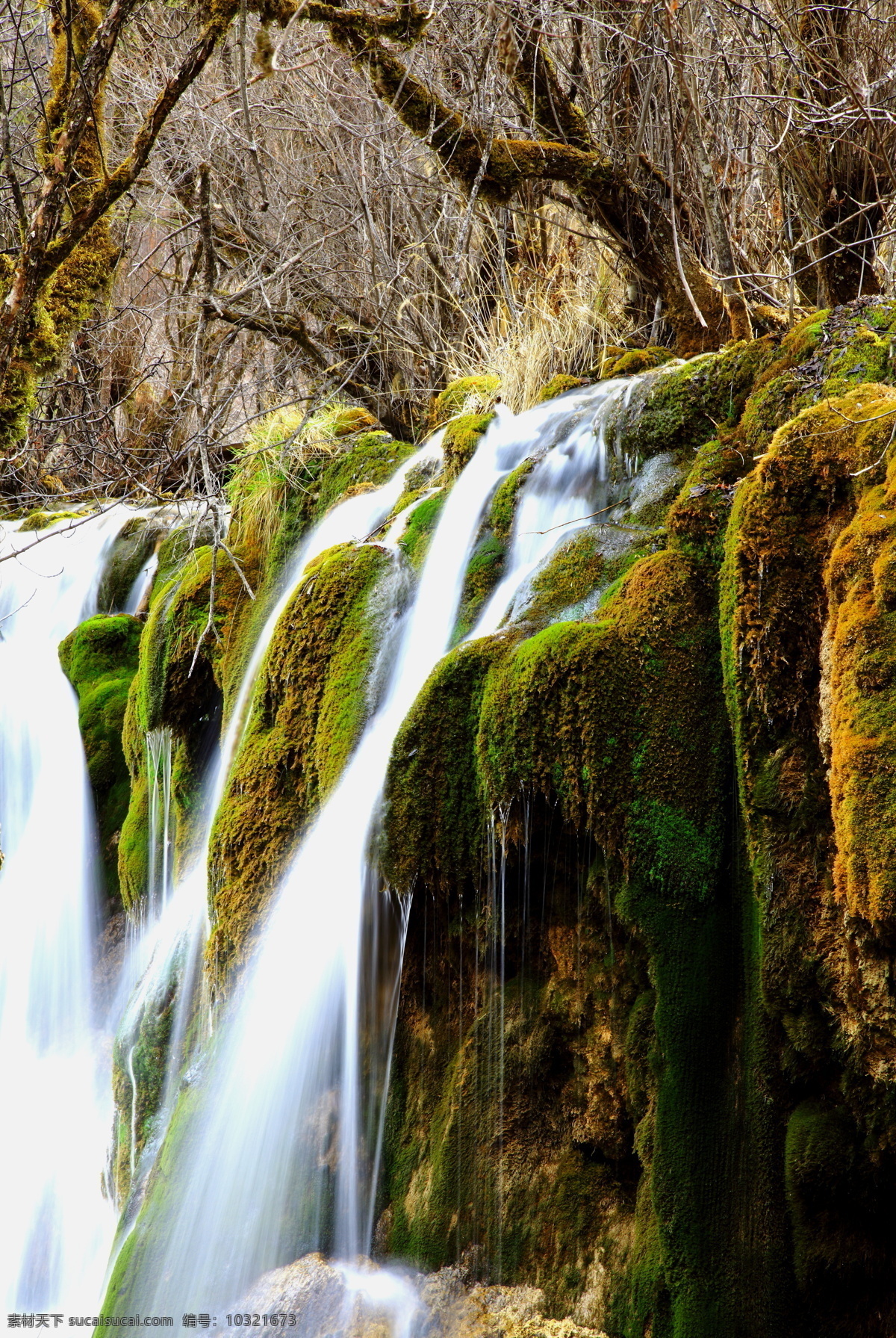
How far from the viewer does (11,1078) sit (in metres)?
5.79

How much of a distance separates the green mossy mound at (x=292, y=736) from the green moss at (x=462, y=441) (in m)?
0.91

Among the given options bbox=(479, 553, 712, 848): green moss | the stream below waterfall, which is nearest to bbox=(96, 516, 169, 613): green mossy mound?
the stream below waterfall

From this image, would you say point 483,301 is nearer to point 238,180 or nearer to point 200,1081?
point 238,180

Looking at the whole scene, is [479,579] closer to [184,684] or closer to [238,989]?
[238,989]

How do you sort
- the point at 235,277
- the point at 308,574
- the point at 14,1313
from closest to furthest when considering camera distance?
the point at 14,1313
the point at 308,574
the point at 235,277

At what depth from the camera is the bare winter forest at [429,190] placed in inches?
157

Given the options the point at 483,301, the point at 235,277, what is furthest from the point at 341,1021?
the point at 235,277

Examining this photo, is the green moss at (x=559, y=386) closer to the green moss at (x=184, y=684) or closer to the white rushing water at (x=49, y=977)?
the green moss at (x=184, y=684)

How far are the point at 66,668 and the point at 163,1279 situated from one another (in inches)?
185

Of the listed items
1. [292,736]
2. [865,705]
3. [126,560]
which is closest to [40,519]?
[126,560]

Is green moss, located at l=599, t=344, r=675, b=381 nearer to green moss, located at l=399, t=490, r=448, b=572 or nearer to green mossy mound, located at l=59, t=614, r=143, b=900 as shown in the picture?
green moss, located at l=399, t=490, r=448, b=572

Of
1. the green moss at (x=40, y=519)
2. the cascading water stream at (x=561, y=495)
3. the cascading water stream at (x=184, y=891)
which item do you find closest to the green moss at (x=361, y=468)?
the cascading water stream at (x=184, y=891)

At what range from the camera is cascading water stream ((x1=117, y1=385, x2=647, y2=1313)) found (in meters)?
3.43

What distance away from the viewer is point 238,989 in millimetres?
3936
